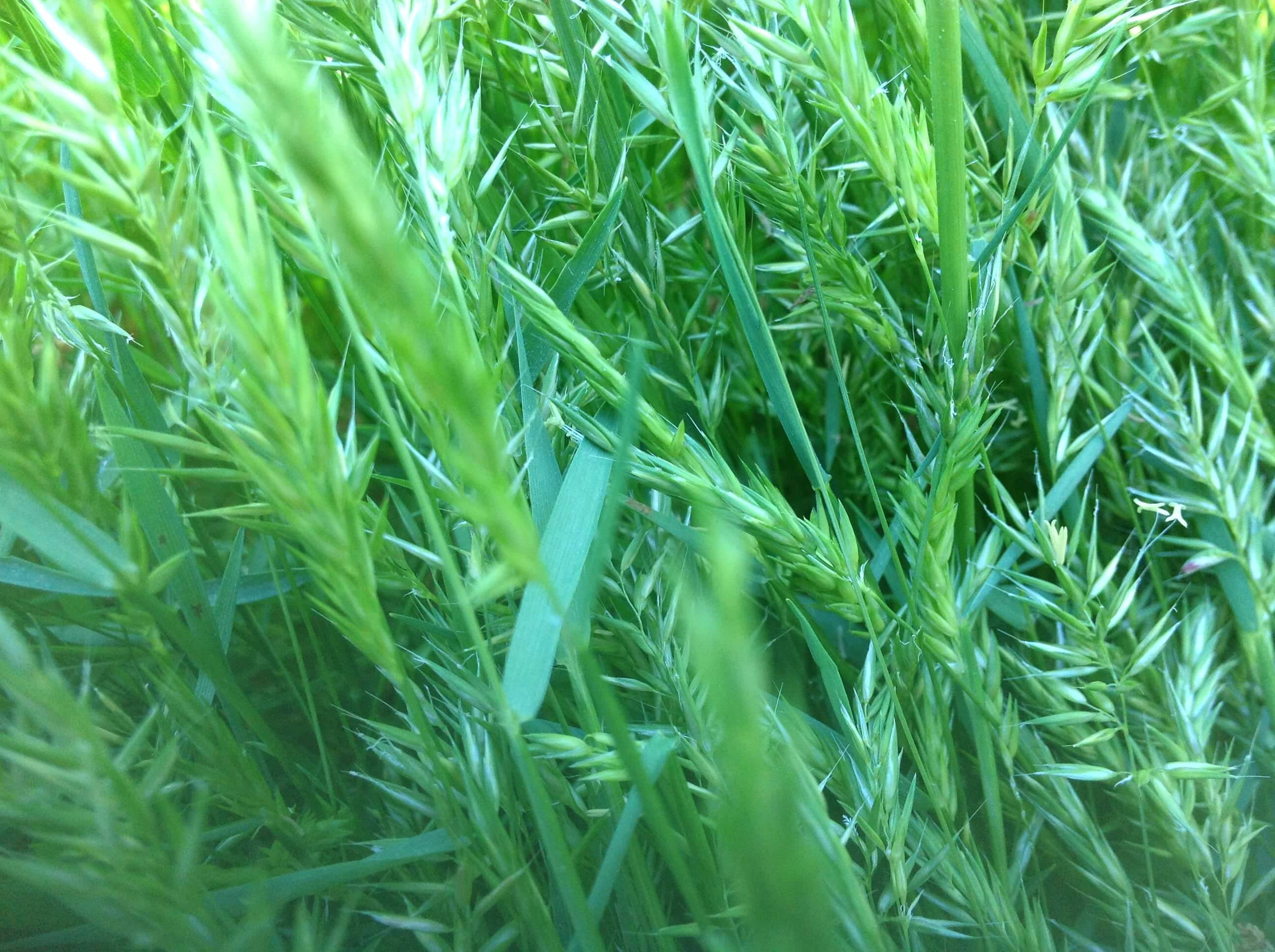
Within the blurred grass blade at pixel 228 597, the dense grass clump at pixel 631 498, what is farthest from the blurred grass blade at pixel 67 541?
the blurred grass blade at pixel 228 597

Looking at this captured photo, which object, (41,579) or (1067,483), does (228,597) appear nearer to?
(41,579)

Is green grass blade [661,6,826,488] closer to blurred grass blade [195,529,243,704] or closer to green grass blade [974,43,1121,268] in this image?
green grass blade [974,43,1121,268]

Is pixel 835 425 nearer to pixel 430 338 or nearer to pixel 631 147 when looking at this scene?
pixel 631 147

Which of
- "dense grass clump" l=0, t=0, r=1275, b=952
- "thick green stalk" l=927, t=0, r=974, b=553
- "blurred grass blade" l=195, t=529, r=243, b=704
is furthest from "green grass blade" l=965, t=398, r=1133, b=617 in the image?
"blurred grass blade" l=195, t=529, r=243, b=704

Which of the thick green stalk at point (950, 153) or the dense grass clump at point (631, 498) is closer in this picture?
the dense grass clump at point (631, 498)

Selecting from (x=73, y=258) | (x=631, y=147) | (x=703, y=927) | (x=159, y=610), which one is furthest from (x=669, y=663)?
(x=73, y=258)

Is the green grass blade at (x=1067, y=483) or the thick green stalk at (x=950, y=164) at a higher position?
the thick green stalk at (x=950, y=164)

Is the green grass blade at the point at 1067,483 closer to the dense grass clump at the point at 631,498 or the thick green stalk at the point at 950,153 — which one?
the dense grass clump at the point at 631,498

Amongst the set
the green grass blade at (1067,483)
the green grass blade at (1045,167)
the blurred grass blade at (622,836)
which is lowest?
the green grass blade at (1067,483)
